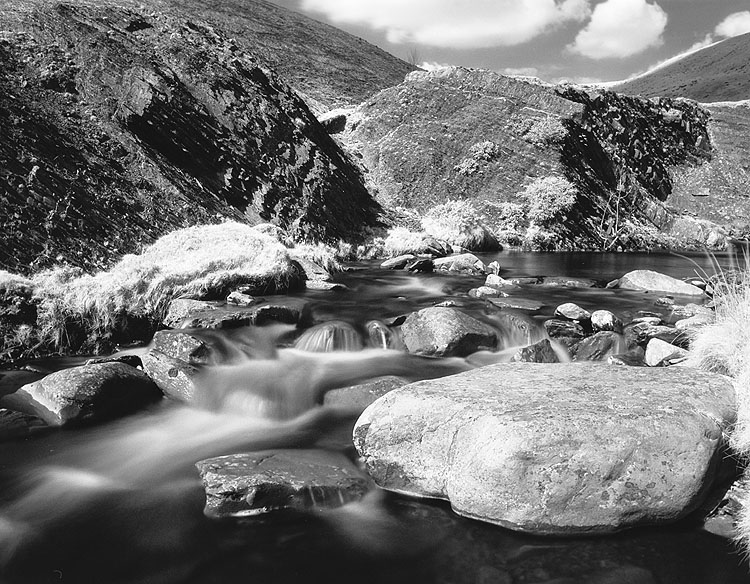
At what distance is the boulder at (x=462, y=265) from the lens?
20.6 meters

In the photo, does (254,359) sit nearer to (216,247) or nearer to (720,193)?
(216,247)

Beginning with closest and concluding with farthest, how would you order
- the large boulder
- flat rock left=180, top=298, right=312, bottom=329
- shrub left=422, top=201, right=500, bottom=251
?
the large boulder, flat rock left=180, top=298, right=312, bottom=329, shrub left=422, top=201, right=500, bottom=251

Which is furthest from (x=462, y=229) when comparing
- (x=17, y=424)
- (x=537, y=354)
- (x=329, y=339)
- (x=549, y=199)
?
(x=17, y=424)

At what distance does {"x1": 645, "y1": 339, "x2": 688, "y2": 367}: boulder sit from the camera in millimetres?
7820

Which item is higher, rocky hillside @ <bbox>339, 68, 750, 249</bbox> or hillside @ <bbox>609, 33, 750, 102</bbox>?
hillside @ <bbox>609, 33, 750, 102</bbox>

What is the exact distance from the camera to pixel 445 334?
392 inches

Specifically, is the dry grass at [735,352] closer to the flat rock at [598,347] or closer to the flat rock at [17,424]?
the flat rock at [598,347]

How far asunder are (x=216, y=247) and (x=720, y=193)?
4634 centimetres

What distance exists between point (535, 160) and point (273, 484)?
3328 centimetres

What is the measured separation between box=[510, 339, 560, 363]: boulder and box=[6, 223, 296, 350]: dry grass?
737 centimetres

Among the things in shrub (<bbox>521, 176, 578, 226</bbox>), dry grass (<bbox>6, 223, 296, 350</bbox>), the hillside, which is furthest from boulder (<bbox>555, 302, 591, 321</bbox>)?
the hillside

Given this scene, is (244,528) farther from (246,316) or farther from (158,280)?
(158,280)

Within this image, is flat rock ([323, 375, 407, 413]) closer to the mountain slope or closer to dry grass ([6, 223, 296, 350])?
dry grass ([6, 223, 296, 350])

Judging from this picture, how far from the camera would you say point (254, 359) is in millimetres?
9656
